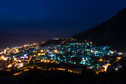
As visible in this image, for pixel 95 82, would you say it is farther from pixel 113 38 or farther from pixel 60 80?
pixel 113 38

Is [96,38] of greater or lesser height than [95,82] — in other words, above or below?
above

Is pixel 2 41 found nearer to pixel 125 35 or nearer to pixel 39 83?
pixel 125 35

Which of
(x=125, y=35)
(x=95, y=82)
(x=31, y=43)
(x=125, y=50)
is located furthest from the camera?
(x=31, y=43)

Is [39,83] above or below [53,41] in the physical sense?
below

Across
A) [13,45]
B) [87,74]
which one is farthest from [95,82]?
[13,45]

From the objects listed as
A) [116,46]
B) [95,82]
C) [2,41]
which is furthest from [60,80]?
[2,41]

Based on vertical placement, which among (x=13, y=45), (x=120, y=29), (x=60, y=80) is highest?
(x=120, y=29)

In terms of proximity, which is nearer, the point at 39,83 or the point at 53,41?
the point at 39,83

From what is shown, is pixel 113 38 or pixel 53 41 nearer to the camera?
pixel 113 38

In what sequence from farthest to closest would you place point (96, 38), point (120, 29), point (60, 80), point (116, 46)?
point (96, 38) < point (120, 29) < point (116, 46) < point (60, 80)
